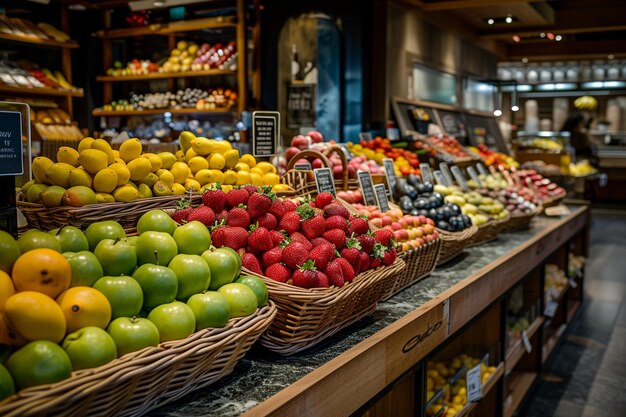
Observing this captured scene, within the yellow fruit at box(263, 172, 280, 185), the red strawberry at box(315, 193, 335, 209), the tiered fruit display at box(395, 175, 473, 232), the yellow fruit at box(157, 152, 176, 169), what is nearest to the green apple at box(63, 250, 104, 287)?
the yellow fruit at box(157, 152, 176, 169)

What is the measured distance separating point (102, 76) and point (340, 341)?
7228 millimetres

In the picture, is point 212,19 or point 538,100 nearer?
point 212,19

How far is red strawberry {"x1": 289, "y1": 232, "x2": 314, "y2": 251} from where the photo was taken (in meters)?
1.95

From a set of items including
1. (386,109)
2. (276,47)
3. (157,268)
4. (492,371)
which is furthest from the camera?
(276,47)

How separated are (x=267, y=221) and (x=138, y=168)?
0.46 meters

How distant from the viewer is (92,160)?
194 centimetres

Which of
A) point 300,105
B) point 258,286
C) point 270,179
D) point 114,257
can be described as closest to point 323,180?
point 270,179

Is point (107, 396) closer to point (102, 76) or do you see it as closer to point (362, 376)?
point (362, 376)

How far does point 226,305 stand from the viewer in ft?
5.00

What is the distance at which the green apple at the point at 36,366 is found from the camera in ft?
3.72

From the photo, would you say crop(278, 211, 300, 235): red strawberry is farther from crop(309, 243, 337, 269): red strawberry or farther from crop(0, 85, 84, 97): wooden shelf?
crop(0, 85, 84, 97): wooden shelf

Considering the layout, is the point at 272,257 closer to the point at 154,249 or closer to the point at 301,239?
the point at 301,239

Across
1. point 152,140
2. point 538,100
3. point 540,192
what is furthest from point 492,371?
point 538,100

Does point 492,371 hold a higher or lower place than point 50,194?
lower
